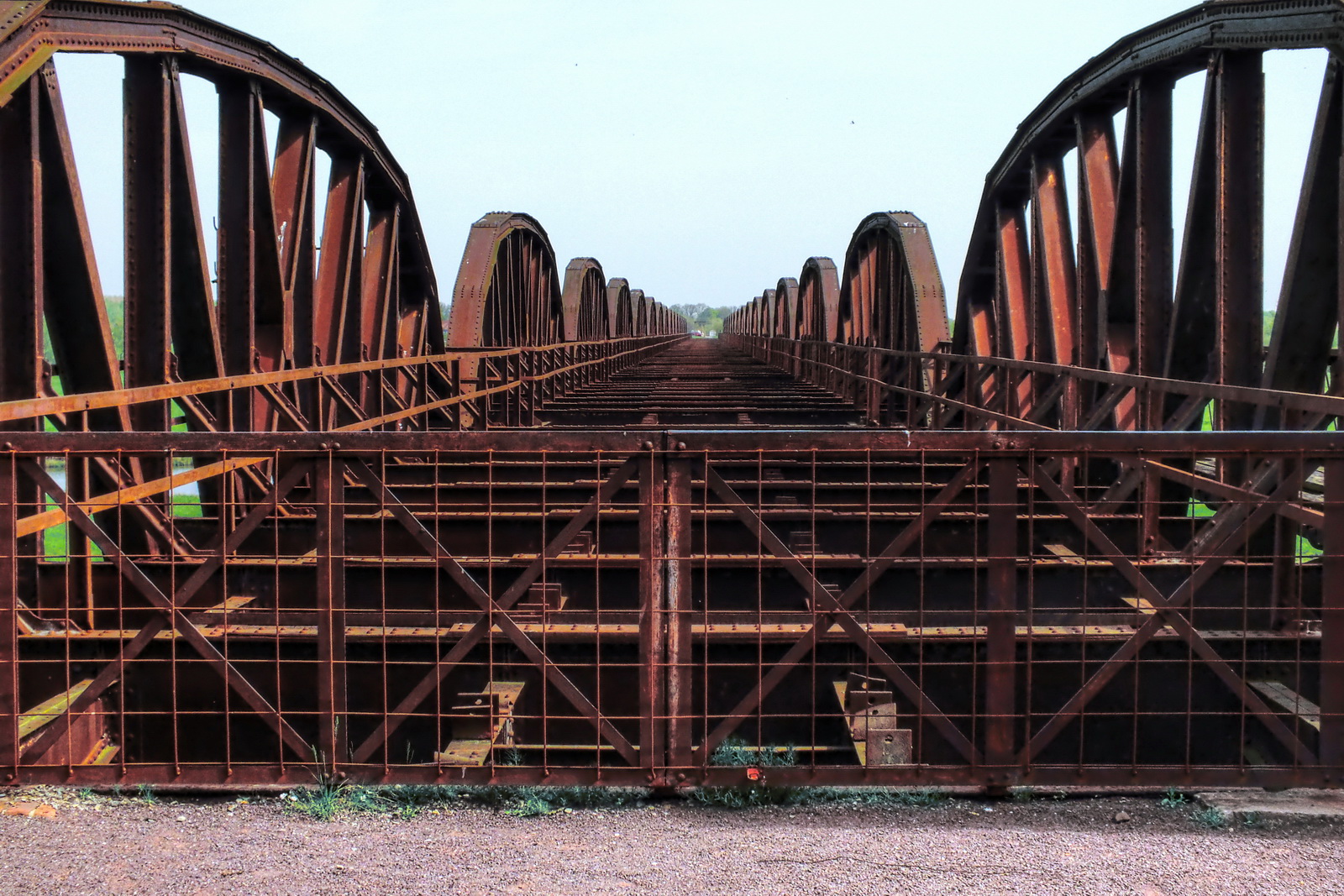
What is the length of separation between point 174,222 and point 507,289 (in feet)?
50.6

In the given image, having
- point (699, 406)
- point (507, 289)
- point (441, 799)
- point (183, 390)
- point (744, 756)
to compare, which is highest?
point (507, 289)

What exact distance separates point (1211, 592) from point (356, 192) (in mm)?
10516

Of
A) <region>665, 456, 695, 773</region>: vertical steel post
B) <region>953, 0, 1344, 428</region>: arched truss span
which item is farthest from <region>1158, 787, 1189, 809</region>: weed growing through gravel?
<region>953, 0, 1344, 428</region>: arched truss span

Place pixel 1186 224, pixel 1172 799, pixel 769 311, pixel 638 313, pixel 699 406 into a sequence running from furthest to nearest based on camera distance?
1. pixel 638 313
2. pixel 769 311
3. pixel 699 406
4. pixel 1186 224
5. pixel 1172 799

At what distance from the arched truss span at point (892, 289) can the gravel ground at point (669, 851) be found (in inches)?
553

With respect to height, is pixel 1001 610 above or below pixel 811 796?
above

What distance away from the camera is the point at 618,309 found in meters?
59.6

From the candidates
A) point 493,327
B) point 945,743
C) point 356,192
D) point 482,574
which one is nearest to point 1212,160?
point 945,743

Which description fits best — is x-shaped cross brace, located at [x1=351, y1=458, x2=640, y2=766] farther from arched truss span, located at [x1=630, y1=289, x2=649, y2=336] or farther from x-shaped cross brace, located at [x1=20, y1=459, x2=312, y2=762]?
arched truss span, located at [x1=630, y1=289, x2=649, y2=336]

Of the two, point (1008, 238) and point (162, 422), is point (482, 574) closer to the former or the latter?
point (162, 422)

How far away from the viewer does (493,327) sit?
2320 cm

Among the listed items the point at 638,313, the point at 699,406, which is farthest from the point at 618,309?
the point at 699,406

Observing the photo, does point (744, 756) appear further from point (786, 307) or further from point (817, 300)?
point (786, 307)

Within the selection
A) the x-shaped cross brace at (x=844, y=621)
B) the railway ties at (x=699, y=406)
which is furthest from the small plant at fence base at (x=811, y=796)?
the railway ties at (x=699, y=406)
